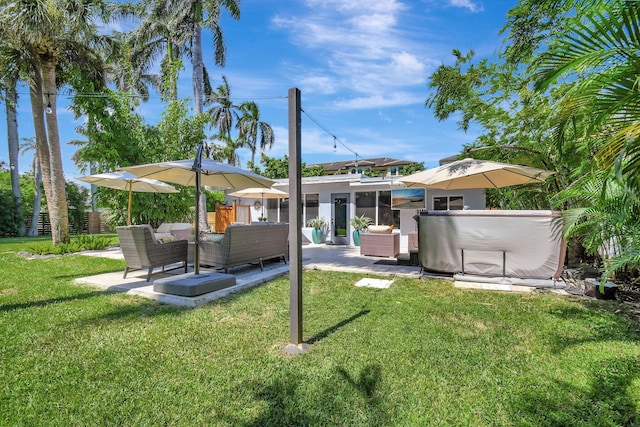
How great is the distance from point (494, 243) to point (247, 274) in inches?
188

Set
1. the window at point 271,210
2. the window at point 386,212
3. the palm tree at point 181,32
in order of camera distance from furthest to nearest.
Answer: the palm tree at point 181,32
the window at point 271,210
the window at point 386,212

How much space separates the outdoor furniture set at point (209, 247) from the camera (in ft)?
17.7

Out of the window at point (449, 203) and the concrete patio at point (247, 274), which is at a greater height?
the window at point (449, 203)

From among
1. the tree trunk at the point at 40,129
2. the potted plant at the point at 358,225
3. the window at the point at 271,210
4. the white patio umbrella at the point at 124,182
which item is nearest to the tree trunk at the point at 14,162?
the tree trunk at the point at 40,129

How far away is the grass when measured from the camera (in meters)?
2.06

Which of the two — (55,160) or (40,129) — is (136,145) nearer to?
(55,160)

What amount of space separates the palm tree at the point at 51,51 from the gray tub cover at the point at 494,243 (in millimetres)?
10999

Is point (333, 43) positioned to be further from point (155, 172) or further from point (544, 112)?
point (155, 172)

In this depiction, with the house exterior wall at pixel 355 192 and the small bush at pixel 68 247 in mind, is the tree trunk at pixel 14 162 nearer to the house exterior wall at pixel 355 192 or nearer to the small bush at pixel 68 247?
the small bush at pixel 68 247

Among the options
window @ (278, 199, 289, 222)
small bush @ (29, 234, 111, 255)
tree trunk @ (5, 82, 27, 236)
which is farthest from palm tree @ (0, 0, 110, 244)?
tree trunk @ (5, 82, 27, 236)

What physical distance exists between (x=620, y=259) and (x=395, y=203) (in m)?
9.04

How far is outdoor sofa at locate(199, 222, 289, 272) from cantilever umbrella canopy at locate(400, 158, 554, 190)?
3.34 metres

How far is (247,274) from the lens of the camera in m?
6.40

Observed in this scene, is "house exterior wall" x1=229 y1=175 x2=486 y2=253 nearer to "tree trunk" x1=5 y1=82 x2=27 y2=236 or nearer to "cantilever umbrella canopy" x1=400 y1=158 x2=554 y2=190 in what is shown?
"cantilever umbrella canopy" x1=400 y1=158 x2=554 y2=190
